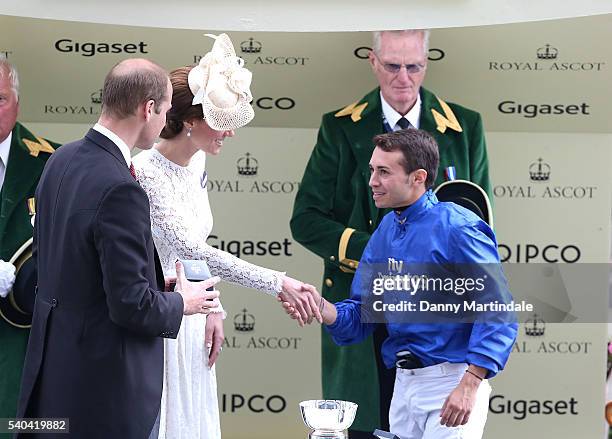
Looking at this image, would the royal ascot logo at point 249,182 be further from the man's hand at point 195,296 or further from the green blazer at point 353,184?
the man's hand at point 195,296

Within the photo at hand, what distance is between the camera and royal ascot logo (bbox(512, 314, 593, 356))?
4.71 m

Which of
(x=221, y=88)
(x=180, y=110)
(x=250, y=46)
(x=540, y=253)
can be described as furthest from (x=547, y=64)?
(x=180, y=110)

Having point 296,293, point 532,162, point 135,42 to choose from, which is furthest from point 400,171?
point 135,42

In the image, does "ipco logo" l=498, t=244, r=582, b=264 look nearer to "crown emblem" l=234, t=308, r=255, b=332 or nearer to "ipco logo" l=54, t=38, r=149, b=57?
"crown emblem" l=234, t=308, r=255, b=332

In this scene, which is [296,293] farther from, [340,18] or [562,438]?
[562,438]

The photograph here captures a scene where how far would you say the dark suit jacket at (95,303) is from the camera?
2.64 m

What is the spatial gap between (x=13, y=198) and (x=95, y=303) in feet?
6.26

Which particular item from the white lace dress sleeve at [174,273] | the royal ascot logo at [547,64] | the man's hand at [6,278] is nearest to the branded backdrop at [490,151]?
the royal ascot logo at [547,64]

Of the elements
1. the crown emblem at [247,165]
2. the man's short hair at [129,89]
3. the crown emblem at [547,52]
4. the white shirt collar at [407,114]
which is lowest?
the man's short hair at [129,89]

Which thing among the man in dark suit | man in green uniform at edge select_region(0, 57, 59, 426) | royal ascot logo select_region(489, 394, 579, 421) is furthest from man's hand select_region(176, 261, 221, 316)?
royal ascot logo select_region(489, 394, 579, 421)

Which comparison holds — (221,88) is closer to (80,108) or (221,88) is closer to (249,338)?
(80,108)

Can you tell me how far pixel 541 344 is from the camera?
4.75 meters

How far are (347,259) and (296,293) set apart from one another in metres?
1.06

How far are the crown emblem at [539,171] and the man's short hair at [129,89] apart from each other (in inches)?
94.3
